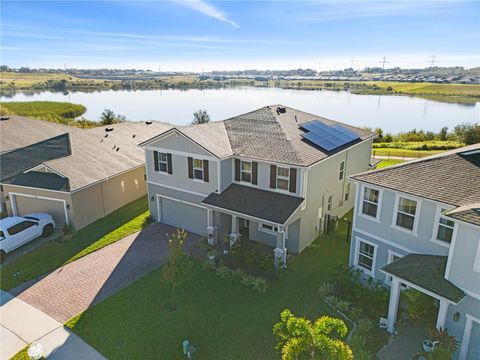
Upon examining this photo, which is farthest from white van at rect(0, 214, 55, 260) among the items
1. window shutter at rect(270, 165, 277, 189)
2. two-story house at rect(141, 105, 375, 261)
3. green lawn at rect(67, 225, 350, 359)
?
window shutter at rect(270, 165, 277, 189)

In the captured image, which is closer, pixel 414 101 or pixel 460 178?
pixel 460 178

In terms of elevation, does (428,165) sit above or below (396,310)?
above

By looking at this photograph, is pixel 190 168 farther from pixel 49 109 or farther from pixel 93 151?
pixel 49 109

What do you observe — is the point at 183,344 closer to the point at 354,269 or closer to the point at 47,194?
the point at 354,269

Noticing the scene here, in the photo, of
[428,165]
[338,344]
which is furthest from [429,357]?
[428,165]

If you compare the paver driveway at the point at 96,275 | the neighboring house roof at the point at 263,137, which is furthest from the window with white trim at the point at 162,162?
the paver driveway at the point at 96,275

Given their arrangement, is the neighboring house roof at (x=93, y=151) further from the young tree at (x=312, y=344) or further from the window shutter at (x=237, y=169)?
the young tree at (x=312, y=344)

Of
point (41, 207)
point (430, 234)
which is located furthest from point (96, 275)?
point (430, 234)
